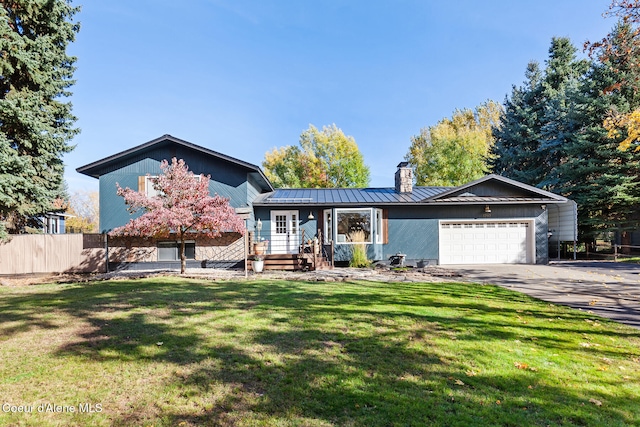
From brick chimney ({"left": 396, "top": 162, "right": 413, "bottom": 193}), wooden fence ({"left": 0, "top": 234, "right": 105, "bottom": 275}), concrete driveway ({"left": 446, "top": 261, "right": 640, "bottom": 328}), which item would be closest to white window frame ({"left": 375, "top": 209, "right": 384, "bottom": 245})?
brick chimney ({"left": 396, "top": 162, "right": 413, "bottom": 193})

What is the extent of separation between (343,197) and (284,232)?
3.35m

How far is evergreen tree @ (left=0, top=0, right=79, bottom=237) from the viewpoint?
1096cm

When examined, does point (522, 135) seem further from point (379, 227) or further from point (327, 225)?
point (327, 225)

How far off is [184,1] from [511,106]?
2425cm

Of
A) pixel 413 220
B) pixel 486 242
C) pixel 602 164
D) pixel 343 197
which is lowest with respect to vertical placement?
pixel 486 242

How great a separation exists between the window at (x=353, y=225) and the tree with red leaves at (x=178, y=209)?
523 centimetres

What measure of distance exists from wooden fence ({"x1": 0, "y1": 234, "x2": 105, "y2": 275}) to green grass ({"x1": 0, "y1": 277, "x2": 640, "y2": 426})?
287 inches

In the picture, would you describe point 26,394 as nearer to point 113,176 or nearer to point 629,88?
point 113,176

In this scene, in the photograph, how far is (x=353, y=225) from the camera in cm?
1457

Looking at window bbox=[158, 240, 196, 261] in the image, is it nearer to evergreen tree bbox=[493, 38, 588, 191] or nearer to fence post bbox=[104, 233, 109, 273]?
fence post bbox=[104, 233, 109, 273]

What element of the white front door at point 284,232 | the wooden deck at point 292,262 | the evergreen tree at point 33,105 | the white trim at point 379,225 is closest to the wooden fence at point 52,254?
the evergreen tree at point 33,105

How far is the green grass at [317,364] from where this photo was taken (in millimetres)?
2553

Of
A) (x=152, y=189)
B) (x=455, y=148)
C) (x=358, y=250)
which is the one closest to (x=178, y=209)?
(x=152, y=189)

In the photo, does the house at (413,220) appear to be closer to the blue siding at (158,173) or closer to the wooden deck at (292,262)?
the blue siding at (158,173)
